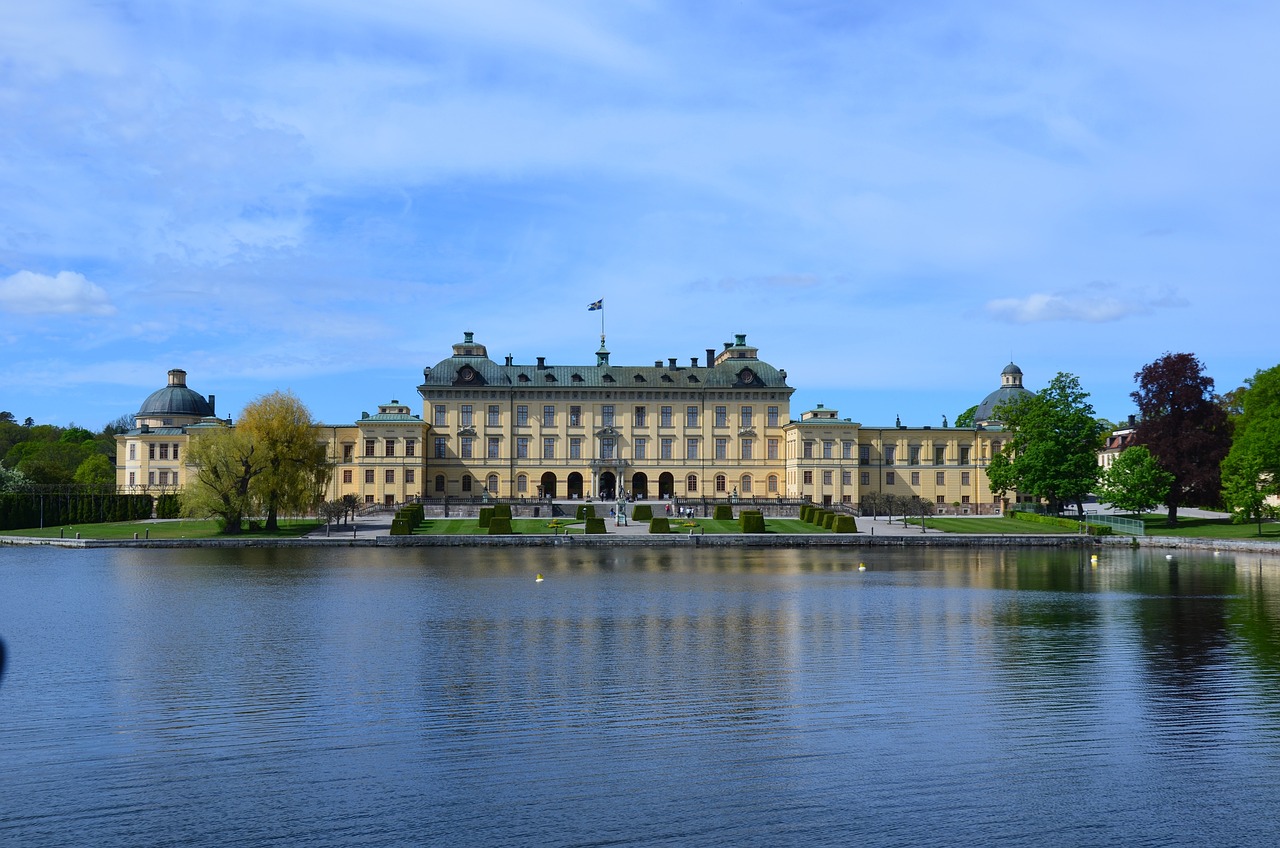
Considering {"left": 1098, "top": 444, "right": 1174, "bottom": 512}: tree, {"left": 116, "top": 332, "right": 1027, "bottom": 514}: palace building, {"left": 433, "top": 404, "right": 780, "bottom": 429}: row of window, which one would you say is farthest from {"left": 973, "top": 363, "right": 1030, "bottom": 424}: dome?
{"left": 1098, "top": 444, "right": 1174, "bottom": 512}: tree

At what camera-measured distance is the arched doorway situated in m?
109

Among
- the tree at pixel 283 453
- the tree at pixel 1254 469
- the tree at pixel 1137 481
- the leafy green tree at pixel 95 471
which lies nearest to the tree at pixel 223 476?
the tree at pixel 283 453

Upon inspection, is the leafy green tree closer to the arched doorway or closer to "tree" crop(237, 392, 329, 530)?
"tree" crop(237, 392, 329, 530)

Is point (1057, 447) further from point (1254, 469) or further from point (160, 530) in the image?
point (160, 530)

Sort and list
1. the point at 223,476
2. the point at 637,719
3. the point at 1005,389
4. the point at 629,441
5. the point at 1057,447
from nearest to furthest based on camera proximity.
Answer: the point at 637,719 → the point at 223,476 → the point at 1057,447 → the point at 629,441 → the point at 1005,389

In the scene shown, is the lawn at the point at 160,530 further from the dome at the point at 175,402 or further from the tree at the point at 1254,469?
Answer: the tree at the point at 1254,469

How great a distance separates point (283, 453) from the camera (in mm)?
76188

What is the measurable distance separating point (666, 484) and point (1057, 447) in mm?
36363

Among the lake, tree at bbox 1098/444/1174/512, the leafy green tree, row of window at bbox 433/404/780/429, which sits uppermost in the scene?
row of window at bbox 433/404/780/429

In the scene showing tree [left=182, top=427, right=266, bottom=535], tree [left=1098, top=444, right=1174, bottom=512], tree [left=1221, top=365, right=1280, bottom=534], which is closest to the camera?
tree [left=1221, top=365, right=1280, bottom=534]

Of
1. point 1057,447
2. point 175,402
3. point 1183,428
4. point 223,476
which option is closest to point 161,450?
point 175,402

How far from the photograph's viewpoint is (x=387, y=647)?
99.8 ft

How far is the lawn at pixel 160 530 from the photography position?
247 ft

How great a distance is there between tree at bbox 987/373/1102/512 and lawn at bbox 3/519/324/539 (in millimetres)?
50738
